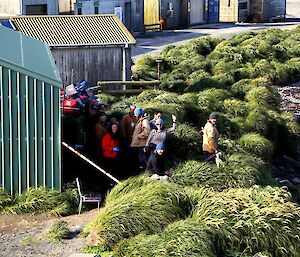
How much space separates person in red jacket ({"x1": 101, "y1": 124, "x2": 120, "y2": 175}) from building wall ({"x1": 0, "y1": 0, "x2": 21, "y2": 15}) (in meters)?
22.3

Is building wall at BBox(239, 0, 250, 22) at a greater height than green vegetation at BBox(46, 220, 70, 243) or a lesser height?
greater

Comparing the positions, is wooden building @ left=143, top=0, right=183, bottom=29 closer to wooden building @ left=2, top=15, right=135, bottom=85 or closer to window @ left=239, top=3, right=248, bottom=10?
window @ left=239, top=3, right=248, bottom=10

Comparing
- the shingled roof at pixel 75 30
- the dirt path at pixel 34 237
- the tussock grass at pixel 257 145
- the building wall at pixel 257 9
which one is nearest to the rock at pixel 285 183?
the tussock grass at pixel 257 145

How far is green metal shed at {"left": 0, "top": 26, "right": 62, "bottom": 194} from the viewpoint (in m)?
14.4

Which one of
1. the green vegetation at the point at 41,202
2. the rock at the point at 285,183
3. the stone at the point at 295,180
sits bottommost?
the stone at the point at 295,180

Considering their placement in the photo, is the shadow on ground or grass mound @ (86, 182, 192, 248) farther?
the shadow on ground

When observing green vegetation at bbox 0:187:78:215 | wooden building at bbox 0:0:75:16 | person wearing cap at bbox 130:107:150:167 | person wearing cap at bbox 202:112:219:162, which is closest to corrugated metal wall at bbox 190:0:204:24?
wooden building at bbox 0:0:75:16

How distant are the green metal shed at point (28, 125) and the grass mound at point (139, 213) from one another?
5.91 feet

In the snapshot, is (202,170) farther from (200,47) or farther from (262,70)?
(200,47)

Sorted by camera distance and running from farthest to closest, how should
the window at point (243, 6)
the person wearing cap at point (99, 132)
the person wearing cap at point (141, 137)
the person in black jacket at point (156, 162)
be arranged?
the window at point (243, 6) < the person wearing cap at point (141, 137) < the person wearing cap at point (99, 132) < the person in black jacket at point (156, 162)

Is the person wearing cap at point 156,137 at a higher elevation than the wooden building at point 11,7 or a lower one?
lower

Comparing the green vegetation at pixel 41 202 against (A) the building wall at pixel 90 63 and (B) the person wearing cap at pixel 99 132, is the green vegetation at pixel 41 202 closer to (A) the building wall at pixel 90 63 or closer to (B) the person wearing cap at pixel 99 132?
(B) the person wearing cap at pixel 99 132

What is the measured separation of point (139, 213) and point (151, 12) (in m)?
32.9

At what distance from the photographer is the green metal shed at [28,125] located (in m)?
14.4
